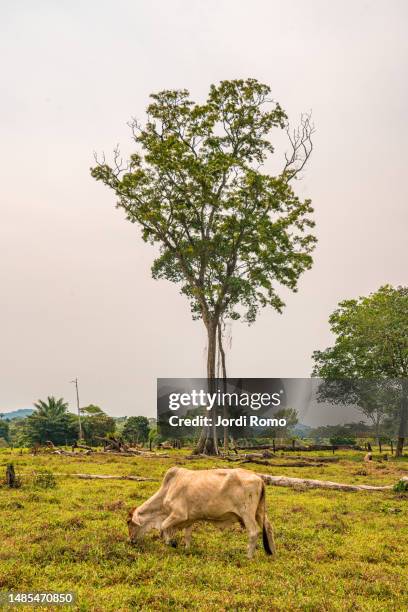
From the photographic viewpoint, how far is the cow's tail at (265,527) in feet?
31.0

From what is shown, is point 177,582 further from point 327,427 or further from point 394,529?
point 327,427

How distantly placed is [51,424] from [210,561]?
5716 cm

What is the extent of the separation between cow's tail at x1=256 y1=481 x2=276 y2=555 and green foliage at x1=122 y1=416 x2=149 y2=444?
192ft

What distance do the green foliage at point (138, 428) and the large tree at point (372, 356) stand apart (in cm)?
3050

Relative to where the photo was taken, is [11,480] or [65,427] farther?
→ [65,427]

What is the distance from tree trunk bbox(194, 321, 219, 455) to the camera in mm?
34469

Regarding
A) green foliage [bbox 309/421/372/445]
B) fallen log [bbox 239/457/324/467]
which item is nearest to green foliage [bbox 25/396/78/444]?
green foliage [bbox 309/421/372/445]

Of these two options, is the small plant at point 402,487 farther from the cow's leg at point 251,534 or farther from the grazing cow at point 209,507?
the cow's leg at point 251,534

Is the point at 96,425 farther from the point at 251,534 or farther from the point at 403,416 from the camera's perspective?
the point at 251,534

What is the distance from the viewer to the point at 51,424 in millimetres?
62250

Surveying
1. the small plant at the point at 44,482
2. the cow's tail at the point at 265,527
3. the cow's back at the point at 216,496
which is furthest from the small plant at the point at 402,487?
the small plant at the point at 44,482

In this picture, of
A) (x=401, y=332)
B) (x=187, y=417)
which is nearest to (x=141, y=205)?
(x=401, y=332)

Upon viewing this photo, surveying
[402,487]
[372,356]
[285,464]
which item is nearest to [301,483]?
[402,487]

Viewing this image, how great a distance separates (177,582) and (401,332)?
3285cm
